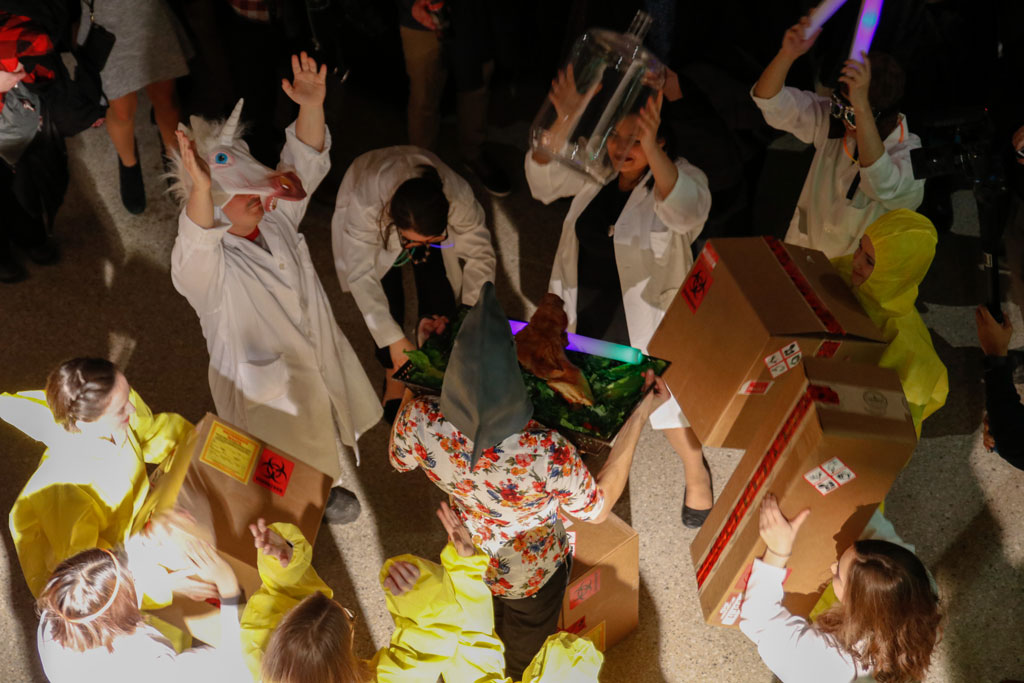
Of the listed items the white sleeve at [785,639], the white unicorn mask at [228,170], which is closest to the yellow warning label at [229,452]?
the white unicorn mask at [228,170]

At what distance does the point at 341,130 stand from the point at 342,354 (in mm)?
1925

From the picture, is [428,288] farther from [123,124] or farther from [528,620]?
[123,124]

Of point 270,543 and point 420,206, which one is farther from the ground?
point 420,206

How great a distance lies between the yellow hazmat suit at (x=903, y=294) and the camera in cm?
257

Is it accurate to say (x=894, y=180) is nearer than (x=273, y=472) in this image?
No

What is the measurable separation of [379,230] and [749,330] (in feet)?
4.44

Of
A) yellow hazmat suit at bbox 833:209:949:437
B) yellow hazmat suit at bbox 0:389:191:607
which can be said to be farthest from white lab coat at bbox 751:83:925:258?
yellow hazmat suit at bbox 0:389:191:607

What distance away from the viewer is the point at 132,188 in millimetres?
4332

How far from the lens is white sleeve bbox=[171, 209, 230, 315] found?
2.59 m

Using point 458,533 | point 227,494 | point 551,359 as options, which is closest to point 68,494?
point 227,494

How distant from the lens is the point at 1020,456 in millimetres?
2576

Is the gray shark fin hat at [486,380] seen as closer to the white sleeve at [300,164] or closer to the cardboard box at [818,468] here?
the cardboard box at [818,468]

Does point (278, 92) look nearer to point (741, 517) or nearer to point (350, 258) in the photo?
point (350, 258)

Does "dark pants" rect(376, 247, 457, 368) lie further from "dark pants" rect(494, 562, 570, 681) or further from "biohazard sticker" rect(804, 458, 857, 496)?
"biohazard sticker" rect(804, 458, 857, 496)
